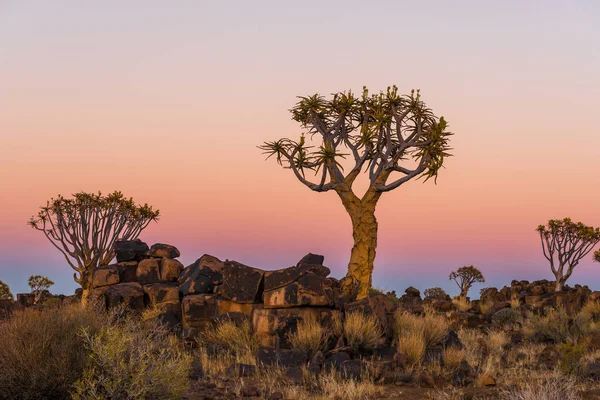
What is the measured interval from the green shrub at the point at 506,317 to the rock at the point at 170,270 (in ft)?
38.7

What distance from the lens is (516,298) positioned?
1214 inches

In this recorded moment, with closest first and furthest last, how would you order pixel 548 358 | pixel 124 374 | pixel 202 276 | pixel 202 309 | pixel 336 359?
pixel 124 374
pixel 336 359
pixel 548 358
pixel 202 309
pixel 202 276

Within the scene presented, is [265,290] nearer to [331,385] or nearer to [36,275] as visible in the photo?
[331,385]

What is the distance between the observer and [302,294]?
629 inches

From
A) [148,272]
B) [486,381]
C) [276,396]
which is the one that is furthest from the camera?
[148,272]

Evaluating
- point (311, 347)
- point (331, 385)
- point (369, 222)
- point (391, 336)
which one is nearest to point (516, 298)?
point (369, 222)

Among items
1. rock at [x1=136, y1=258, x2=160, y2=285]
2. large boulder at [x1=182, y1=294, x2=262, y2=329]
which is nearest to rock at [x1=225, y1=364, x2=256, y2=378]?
large boulder at [x1=182, y1=294, x2=262, y2=329]

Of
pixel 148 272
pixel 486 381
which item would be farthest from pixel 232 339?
pixel 148 272

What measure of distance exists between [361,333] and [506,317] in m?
10.6

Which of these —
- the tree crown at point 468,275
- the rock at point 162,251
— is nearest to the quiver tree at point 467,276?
the tree crown at point 468,275

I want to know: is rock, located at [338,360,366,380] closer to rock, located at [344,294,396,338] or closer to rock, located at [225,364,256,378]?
rock, located at [225,364,256,378]

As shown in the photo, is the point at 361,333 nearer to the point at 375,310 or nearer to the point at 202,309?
the point at 375,310

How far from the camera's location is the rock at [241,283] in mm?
17047

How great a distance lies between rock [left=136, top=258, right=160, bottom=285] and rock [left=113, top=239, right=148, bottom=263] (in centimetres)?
118
